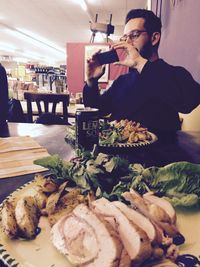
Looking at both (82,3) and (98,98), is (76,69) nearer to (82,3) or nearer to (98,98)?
(82,3)

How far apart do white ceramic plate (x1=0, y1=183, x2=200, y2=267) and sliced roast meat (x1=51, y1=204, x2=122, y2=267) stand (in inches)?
0.7

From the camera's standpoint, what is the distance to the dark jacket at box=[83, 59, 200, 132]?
1.98 metres

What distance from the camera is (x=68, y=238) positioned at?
54cm

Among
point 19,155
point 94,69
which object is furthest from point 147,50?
point 19,155

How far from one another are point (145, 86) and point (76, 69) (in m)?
5.18

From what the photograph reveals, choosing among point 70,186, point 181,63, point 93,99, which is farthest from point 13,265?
point 181,63

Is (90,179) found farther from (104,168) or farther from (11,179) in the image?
(11,179)

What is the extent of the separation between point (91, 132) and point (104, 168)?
0.33 m

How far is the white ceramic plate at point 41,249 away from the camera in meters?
0.49

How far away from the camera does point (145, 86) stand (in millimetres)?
2340

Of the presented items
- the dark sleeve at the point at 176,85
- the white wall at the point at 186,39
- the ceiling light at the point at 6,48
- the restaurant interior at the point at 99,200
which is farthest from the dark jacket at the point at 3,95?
the ceiling light at the point at 6,48

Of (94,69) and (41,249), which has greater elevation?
(94,69)

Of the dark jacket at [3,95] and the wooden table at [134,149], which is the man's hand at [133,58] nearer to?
the wooden table at [134,149]

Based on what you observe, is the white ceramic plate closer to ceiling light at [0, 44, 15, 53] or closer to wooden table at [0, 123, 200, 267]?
wooden table at [0, 123, 200, 267]
